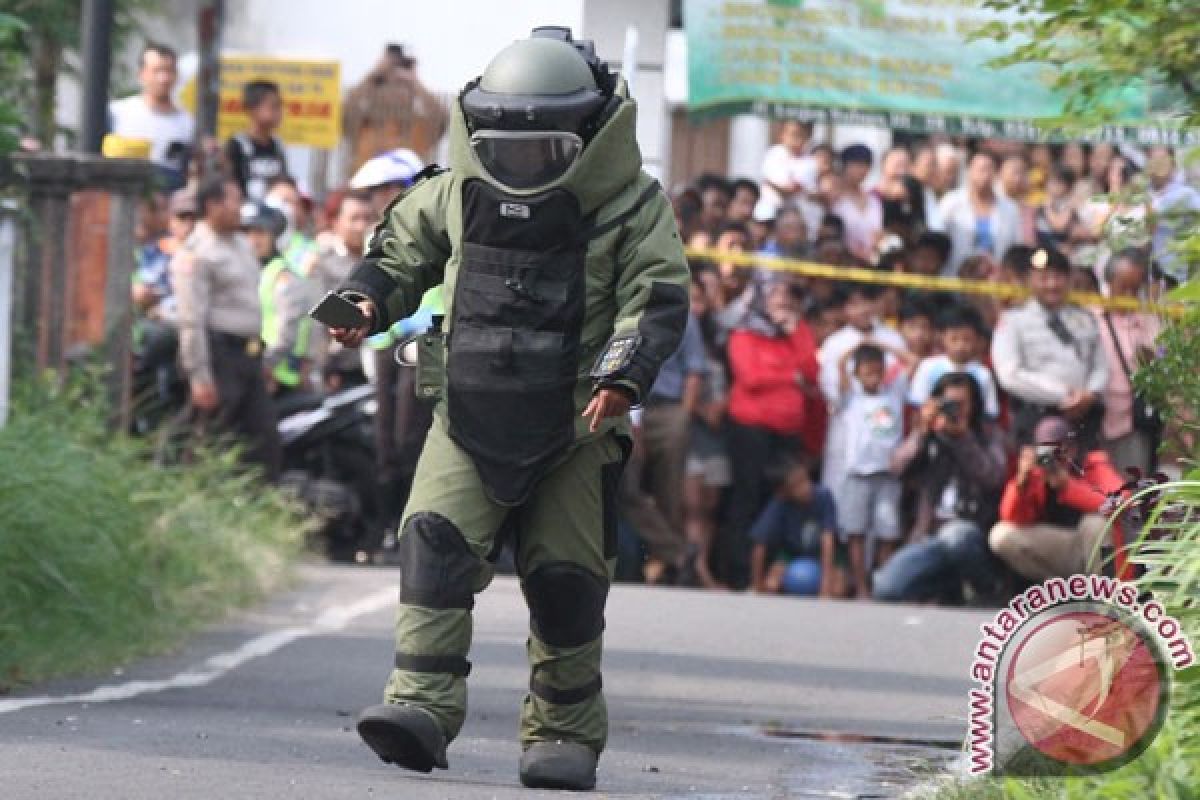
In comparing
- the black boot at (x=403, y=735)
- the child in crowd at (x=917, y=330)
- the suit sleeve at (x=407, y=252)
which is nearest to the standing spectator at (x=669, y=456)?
the child in crowd at (x=917, y=330)

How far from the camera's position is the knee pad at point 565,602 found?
7.73 metres

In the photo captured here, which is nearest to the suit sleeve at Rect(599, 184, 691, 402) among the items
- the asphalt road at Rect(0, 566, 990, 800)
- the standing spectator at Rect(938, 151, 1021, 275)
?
the asphalt road at Rect(0, 566, 990, 800)

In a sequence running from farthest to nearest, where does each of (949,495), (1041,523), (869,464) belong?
(869,464), (949,495), (1041,523)

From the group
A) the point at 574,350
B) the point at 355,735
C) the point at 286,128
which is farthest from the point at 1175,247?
the point at 286,128

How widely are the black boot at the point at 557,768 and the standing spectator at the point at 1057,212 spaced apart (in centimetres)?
1028

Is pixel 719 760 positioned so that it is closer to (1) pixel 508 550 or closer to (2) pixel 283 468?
(1) pixel 508 550

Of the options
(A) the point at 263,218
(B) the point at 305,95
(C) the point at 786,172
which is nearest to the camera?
(A) the point at 263,218

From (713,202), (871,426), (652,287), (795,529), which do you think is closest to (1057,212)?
(713,202)

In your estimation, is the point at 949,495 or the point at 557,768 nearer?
the point at 557,768

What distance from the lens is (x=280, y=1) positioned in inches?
1072

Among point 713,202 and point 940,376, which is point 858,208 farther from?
point 940,376

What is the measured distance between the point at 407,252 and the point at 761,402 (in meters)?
8.24

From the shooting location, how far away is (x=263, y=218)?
17438 mm

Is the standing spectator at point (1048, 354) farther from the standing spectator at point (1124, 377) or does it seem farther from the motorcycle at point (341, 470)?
the motorcycle at point (341, 470)
